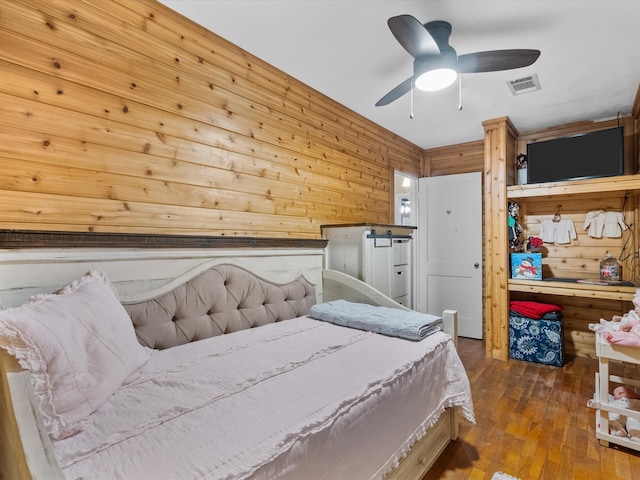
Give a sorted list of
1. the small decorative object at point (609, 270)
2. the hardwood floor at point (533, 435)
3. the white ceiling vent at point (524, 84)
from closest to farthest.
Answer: the hardwood floor at point (533, 435)
the white ceiling vent at point (524, 84)
the small decorative object at point (609, 270)

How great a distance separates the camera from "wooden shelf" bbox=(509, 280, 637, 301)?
2.71m

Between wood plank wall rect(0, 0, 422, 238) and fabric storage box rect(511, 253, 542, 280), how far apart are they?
208 cm

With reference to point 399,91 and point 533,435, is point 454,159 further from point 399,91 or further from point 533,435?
point 533,435

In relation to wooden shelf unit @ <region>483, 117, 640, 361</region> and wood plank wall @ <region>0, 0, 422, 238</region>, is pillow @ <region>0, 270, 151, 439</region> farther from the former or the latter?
wooden shelf unit @ <region>483, 117, 640, 361</region>

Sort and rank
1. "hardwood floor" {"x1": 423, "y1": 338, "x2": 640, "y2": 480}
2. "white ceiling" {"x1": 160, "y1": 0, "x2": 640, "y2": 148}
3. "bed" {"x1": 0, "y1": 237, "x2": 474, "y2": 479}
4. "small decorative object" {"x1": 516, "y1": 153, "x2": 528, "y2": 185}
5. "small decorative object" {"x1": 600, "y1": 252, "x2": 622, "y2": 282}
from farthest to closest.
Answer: "small decorative object" {"x1": 516, "y1": 153, "x2": 528, "y2": 185}
"small decorative object" {"x1": 600, "y1": 252, "x2": 622, "y2": 282}
"white ceiling" {"x1": 160, "y1": 0, "x2": 640, "y2": 148}
"hardwood floor" {"x1": 423, "y1": 338, "x2": 640, "y2": 480}
"bed" {"x1": 0, "y1": 237, "x2": 474, "y2": 479}

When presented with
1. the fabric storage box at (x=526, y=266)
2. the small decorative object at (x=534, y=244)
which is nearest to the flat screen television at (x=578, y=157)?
the small decorative object at (x=534, y=244)

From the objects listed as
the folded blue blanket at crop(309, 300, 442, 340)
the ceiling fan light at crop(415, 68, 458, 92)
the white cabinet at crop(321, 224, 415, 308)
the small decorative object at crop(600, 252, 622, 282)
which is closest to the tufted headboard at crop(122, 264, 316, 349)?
→ the folded blue blanket at crop(309, 300, 442, 340)

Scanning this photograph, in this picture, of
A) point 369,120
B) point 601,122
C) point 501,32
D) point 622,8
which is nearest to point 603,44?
point 622,8

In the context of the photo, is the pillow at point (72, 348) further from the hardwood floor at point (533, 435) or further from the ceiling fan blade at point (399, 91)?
the ceiling fan blade at point (399, 91)

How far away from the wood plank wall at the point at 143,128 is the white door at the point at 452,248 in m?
2.10

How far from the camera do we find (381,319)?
1.86 meters

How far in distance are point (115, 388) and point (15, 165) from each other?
0.98m

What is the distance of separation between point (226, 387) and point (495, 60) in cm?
215

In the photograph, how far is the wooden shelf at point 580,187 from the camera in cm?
275
